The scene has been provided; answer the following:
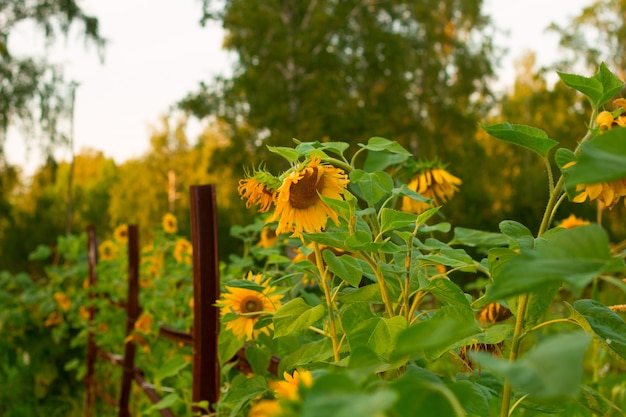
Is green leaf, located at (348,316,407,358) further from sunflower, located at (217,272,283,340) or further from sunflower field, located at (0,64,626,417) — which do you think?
sunflower, located at (217,272,283,340)

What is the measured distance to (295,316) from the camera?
87 centimetres

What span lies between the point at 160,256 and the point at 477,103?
54.3 feet

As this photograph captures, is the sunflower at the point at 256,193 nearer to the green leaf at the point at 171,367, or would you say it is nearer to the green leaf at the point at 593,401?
the green leaf at the point at 593,401

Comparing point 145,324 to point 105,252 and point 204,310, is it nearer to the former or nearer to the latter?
point 204,310

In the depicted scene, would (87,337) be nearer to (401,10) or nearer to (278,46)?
(278,46)

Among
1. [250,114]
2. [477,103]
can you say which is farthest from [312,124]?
[477,103]

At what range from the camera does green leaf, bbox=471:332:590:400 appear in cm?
32

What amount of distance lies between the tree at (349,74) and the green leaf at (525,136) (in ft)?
43.4

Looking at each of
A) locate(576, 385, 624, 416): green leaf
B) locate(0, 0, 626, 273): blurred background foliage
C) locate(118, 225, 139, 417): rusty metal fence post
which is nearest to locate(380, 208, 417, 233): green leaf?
locate(576, 385, 624, 416): green leaf

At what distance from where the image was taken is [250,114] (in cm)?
1524

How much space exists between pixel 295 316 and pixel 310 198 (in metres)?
0.14

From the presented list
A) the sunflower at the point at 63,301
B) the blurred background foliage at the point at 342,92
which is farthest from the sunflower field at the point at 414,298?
the blurred background foliage at the point at 342,92

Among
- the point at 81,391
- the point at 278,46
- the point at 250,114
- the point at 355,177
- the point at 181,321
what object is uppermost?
the point at 278,46

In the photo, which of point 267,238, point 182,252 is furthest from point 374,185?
point 182,252
